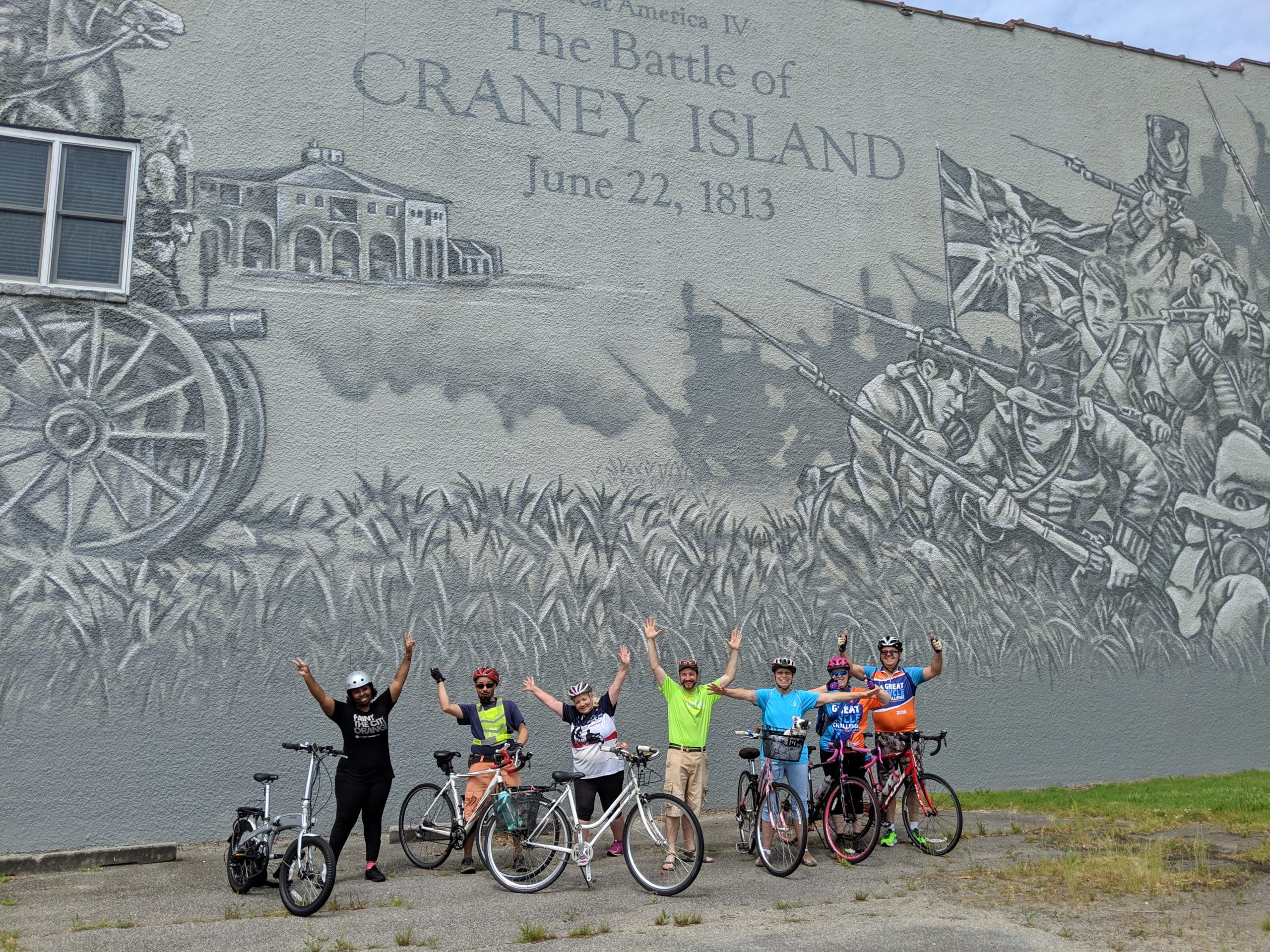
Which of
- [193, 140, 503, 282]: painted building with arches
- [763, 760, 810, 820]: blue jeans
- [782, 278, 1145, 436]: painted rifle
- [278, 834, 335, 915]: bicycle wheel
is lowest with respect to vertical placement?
[278, 834, 335, 915]: bicycle wheel

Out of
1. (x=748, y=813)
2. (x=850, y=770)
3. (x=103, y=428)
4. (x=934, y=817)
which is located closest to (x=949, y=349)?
(x=850, y=770)

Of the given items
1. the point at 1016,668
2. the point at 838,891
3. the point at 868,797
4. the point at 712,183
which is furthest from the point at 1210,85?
the point at 838,891

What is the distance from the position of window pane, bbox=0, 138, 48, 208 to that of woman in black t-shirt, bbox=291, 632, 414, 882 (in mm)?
5636

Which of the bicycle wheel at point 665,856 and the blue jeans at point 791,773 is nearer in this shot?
the bicycle wheel at point 665,856

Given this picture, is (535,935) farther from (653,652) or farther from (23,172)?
(23,172)

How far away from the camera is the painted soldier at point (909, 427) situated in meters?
12.8

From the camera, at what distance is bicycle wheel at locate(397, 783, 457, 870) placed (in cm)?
904

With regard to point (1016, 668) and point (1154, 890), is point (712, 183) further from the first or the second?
point (1154, 890)

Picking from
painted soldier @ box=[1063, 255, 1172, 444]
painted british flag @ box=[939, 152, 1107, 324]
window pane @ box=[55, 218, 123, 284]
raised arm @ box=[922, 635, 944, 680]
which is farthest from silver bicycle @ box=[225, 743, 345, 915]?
painted soldier @ box=[1063, 255, 1172, 444]

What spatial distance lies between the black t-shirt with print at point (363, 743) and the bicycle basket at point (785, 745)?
2.97m

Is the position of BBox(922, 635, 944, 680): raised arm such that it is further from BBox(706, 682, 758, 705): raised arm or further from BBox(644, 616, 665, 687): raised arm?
BBox(644, 616, 665, 687): raised arm

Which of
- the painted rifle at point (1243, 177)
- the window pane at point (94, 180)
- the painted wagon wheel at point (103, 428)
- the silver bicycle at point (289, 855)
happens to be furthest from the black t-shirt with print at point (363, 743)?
the painted rifle at point (1243, 177)

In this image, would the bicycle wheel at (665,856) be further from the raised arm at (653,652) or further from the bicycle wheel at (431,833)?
the bicycle wheel at (431,833)

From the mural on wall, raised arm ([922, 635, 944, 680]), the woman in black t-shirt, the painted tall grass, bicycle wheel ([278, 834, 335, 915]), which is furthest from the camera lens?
the mural on wall
